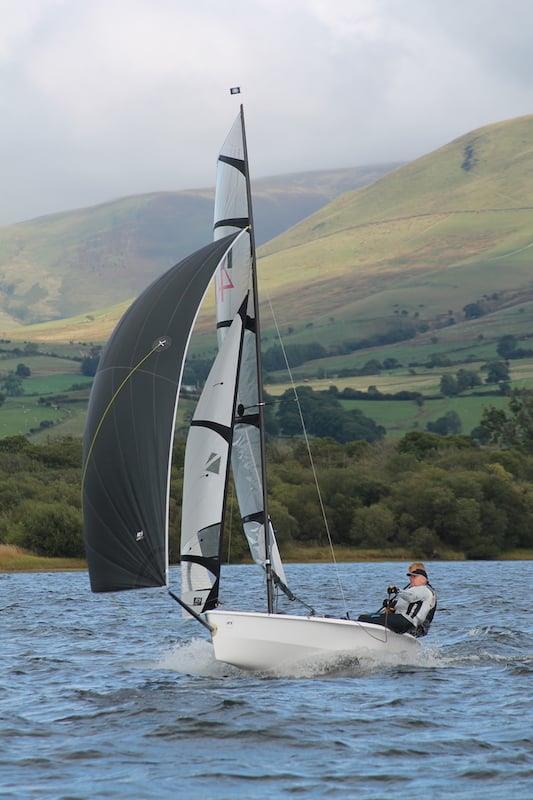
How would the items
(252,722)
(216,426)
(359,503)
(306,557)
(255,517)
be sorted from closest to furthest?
(252,722) < (216,426) < (255,517) < (306,557) < (359,503)

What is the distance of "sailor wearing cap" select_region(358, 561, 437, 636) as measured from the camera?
29188mm

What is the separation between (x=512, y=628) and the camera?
134 feet

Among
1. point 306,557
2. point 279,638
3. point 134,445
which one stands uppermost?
point 134,445

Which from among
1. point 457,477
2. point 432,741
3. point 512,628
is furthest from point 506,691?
point 457,477

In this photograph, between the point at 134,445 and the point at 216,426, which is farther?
the point at 216,426

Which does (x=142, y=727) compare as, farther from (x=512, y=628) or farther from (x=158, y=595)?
(x=158, y=595)

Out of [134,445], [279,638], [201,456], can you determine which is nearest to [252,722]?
[279,638]

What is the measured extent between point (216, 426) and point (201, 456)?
681 millimetres

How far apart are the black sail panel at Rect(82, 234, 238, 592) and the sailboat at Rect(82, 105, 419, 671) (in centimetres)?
2

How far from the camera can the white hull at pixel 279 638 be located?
85.9 feet

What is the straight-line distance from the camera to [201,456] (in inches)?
1087

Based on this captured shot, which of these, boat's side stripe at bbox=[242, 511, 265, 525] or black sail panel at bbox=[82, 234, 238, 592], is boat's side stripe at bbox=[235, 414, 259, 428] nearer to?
boat's side stripe at bbox=[242, 511, 265, 525]

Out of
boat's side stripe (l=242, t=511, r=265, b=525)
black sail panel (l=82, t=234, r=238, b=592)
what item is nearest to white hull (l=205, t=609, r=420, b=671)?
black sail panel (l=82, t=234, r=238, b=592)

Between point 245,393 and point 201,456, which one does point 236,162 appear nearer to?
point 245,393
